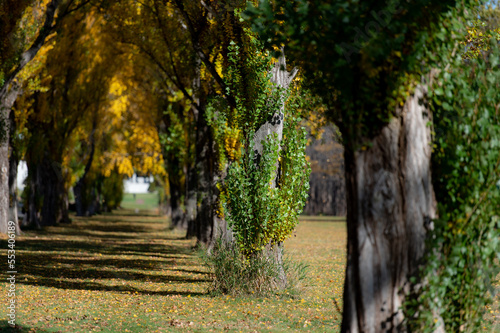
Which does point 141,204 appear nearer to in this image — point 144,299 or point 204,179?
point 204,179

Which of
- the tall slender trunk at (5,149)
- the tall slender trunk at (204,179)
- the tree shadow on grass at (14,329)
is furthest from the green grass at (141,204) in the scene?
the tree shadow on grass at (14,329)

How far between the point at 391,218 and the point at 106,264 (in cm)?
1195

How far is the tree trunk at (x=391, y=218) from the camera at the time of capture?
15.4 ft

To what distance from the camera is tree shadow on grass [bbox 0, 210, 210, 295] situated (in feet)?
38.5

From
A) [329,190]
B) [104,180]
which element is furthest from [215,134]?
[329,190]

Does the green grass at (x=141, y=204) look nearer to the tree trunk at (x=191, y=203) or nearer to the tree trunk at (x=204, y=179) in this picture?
the tree trunk at (x=191, y=203)

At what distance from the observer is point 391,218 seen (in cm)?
469

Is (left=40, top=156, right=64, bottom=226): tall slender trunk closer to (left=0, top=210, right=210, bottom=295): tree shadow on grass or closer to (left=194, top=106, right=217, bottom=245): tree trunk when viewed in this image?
(left=0, top=210, right=210, bottom=295): tree shadow on grass

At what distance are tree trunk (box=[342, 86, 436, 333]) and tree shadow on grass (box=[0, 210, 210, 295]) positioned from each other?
6433 mm

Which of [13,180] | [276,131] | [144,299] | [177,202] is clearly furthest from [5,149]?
[276,131]

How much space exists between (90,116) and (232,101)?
25.2 m

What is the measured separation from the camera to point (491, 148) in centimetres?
474

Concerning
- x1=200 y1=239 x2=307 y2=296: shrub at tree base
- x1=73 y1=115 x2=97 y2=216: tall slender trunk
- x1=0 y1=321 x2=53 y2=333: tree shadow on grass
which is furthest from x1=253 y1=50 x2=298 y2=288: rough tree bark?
x1=73 y1=115 x2=97 y2=216: tall slender trunk

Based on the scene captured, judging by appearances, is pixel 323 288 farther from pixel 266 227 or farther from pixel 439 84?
pixel 439 84
